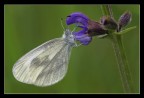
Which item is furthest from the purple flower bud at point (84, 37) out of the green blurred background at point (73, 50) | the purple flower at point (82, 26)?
the green blurred background at point (73, 50)

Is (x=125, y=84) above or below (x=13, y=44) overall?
below

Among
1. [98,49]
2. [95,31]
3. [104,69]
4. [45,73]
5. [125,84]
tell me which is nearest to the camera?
[125,84]

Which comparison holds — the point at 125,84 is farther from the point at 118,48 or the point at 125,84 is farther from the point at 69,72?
the point at 69,72

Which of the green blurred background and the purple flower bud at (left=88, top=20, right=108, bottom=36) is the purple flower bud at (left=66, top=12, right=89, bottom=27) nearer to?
the purple flower bud at (left=88, top=20, right=108, bottom=36)

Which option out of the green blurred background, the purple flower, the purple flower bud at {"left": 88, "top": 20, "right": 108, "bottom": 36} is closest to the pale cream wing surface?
the purple flower

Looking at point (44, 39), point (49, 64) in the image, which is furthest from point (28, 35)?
point (49, 64)

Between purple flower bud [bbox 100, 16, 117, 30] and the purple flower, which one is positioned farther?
the purple flower

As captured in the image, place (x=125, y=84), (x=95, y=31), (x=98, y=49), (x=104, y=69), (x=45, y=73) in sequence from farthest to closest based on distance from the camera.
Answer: (x=98, y=49) < (x=104, y=69) < (x=45, y=73) < (x=95, y=31) < (x=125, y=84)
